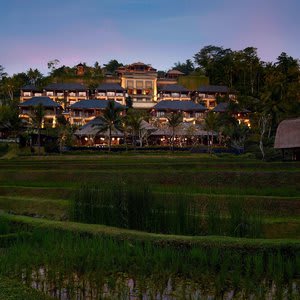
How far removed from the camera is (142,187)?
13.8 m

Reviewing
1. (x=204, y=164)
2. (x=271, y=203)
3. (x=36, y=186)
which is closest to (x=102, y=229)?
(x=271, y=203)

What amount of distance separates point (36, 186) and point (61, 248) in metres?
14.1

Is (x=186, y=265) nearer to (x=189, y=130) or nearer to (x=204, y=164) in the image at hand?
(x=204, y=164)

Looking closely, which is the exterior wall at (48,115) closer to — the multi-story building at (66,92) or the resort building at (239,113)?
the multi-story building at (66,92)

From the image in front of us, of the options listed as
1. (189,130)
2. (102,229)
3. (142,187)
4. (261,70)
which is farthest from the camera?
(261,70)

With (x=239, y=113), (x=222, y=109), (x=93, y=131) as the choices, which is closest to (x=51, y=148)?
(x=93, y=131)

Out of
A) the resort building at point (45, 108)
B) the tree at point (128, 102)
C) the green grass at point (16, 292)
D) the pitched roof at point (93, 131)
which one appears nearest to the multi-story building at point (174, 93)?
the tree at point (128, 102)

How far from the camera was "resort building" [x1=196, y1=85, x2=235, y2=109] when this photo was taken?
8394 cm

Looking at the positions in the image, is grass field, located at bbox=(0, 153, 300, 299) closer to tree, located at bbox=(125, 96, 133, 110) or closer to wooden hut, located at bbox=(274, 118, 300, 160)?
wooden hut, located at bbox=(274, 118, 300, 160)

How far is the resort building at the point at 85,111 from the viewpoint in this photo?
7412cm

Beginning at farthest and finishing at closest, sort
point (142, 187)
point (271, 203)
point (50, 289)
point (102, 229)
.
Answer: point (271, 203), point (142, 187), point (102, 229), point (50, 289)

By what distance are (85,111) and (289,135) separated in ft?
149

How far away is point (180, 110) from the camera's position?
75.2 metres

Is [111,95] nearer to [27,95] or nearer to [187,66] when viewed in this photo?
[27,95]
